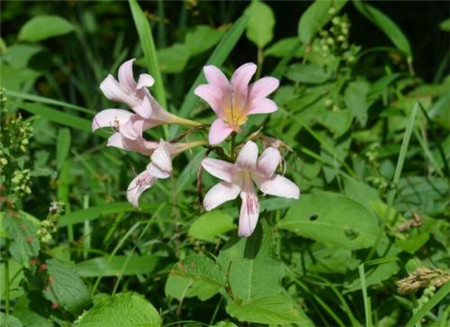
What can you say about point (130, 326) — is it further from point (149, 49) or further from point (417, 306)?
point (149, 49)

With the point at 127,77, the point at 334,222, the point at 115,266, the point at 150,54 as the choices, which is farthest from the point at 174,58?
the point at 127,77

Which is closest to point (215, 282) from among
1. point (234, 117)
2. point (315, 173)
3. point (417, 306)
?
point (234, 117)

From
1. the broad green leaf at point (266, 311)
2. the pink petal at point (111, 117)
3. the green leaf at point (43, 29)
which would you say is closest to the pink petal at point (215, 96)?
the pink petal at point (111, 117)

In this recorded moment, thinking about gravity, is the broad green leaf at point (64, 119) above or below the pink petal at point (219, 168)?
below

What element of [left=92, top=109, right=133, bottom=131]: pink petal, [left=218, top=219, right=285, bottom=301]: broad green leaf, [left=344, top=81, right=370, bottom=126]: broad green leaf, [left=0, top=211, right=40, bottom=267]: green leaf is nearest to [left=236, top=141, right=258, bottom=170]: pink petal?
[left=218, top=219, right=285, bottom=301]: broad green leaf

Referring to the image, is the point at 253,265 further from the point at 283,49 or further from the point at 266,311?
the point at 283,49

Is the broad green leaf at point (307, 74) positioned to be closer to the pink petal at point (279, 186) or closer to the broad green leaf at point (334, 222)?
the broad green leaf at point (334, 222)

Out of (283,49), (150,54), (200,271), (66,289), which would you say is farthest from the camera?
(283,49)
